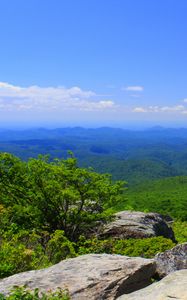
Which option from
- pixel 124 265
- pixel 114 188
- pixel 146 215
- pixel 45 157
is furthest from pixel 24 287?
pixel 146 215

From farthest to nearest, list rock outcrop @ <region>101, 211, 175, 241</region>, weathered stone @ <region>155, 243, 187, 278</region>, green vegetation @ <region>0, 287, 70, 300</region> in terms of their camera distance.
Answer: rock outcrop @ <region>101, 211, 175, 241</region> → weathered stone @ <region>155, 243, 187, 278</region> → green vegetation @ <region>0, 287, 70, 300</region>

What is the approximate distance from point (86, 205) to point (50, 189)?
8.08 feet

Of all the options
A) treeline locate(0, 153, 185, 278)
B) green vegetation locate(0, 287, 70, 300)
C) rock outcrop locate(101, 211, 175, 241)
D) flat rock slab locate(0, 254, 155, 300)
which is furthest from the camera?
rock outcrop locate(101, 211, 175, 241)

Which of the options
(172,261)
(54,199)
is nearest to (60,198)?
(54,199)

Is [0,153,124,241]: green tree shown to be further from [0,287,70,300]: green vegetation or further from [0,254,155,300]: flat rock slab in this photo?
[0,287,70,300]: green vegetation

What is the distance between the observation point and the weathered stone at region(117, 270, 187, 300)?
830 centimetres

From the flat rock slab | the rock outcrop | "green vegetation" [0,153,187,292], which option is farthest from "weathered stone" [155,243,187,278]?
the rock outcrop

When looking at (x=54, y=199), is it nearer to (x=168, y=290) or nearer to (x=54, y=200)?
(x=54, y=200)

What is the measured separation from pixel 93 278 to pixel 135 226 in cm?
1315

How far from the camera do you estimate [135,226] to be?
23.4 meters

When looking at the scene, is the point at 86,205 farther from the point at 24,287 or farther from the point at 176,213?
the point at 176,213

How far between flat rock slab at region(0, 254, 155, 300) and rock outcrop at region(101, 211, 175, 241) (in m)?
10.9

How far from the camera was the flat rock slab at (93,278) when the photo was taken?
1020 centimetres

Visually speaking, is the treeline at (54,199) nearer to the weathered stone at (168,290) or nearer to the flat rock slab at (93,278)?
the flat rock slab at (93,278)
